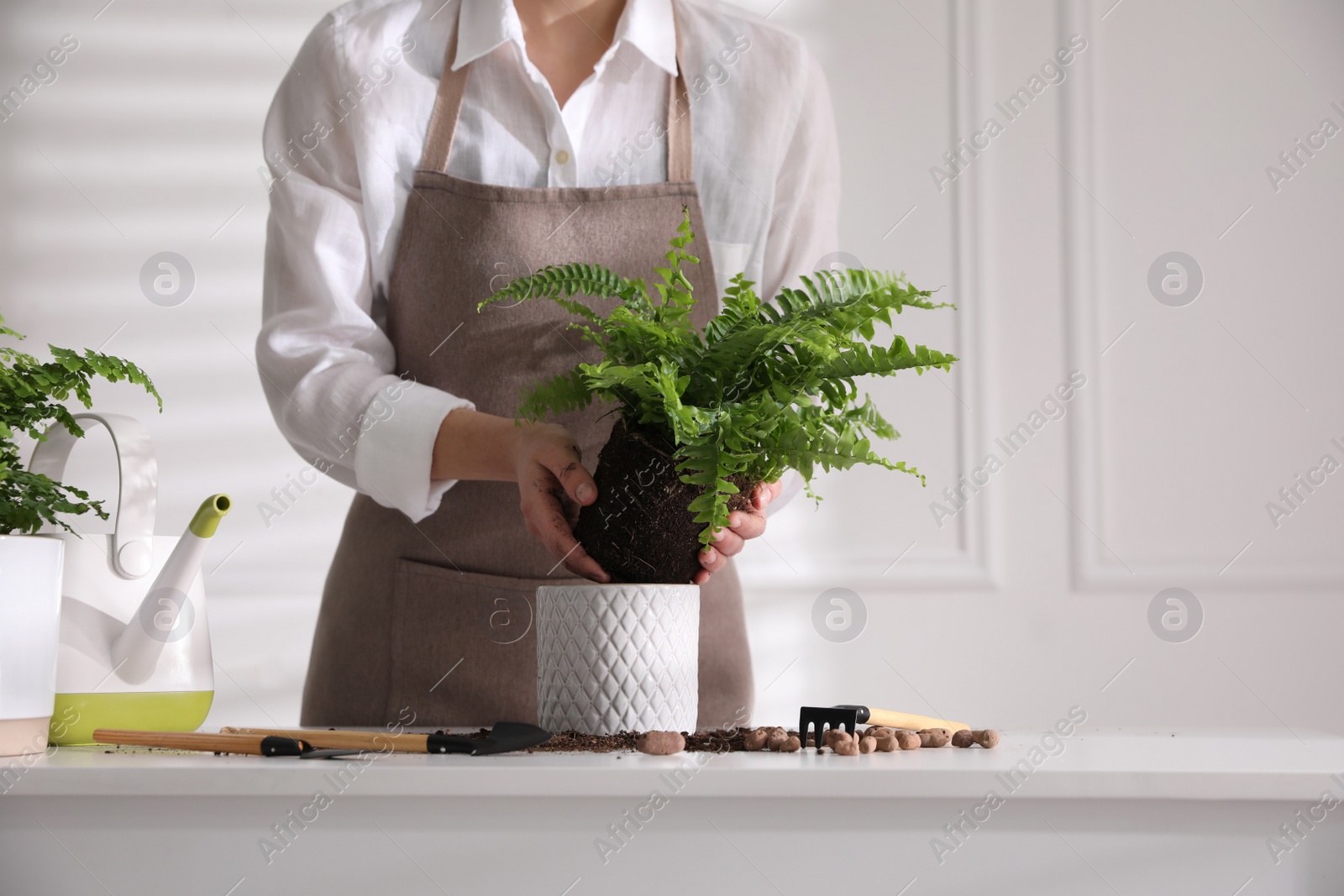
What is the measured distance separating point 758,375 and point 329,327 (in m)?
0.56

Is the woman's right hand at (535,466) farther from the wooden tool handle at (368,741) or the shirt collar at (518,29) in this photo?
the shirt collar at (518,29)

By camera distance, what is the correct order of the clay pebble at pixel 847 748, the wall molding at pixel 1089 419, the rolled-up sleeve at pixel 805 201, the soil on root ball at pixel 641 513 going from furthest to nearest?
the wall molding at pixel 1089 419 → the rolled-up sleeve at pixel 805 201 → the soil on root ball at pixel 641 513 → the clay pebble at pixel 847 748

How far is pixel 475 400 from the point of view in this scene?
3.86 feet

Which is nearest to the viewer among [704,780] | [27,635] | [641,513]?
[704,780]

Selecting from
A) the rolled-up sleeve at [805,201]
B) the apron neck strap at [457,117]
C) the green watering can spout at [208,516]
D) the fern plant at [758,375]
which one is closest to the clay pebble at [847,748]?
the fern plant at [758,375]

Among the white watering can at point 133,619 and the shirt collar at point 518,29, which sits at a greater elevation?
the shirt collar at point 518,29

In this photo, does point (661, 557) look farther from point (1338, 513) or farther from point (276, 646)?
point (1338, 513)

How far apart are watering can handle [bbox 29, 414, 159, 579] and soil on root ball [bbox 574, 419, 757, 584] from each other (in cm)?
32

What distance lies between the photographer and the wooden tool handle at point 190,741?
25.0 inches

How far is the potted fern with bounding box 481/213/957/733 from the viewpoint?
0.69m

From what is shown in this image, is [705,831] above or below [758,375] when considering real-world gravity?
below

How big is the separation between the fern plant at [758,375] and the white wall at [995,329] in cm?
164

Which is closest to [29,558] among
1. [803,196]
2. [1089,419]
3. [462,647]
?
[462,647]

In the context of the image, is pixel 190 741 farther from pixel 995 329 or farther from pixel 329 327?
pixel 995 329
